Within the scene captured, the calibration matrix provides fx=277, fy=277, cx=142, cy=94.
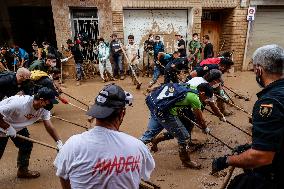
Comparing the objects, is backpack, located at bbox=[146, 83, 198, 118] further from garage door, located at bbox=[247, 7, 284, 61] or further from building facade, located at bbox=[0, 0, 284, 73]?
garage door, located at bbox=[247, 7, 284, 61]

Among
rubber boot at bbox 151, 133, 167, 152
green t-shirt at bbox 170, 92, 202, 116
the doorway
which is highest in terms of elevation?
the doorway

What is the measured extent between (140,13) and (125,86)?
3.37 meters

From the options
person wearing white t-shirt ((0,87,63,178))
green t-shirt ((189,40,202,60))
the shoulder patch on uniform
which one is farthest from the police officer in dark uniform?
green t-shirt ((189,40,202,60))

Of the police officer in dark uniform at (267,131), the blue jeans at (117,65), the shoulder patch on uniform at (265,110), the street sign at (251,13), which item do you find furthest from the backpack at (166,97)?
the street sign at (251,13)

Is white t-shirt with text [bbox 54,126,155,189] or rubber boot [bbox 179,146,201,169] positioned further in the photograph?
rubber boot [bbox 179,146,201,169]

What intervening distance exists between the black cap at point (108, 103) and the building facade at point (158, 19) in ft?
30.7

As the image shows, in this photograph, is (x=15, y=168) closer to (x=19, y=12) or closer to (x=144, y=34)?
(x=144, y=34)

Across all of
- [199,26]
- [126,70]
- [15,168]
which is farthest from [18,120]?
[199,26]

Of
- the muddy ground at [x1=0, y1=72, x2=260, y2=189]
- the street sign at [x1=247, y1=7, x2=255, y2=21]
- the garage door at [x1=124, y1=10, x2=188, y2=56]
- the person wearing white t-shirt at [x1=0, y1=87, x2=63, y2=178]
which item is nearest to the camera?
the person wearing white t-shirt at [x1=0, y1=87, x2=63, y2=178]

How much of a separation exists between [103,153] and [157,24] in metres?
10.2

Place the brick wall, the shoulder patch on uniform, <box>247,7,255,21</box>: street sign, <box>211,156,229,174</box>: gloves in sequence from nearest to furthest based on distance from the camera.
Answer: the shoulder patch on uniform → <box>211,156,229,174</box>: gloves → <box>247,7,255,21</box>: street sign → the brick wall

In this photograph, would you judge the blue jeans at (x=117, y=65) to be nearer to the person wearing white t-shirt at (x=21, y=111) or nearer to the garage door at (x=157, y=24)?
the garage door at (x=157, y=24)

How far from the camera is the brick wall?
38.0 ft

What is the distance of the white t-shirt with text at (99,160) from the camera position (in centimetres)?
179
